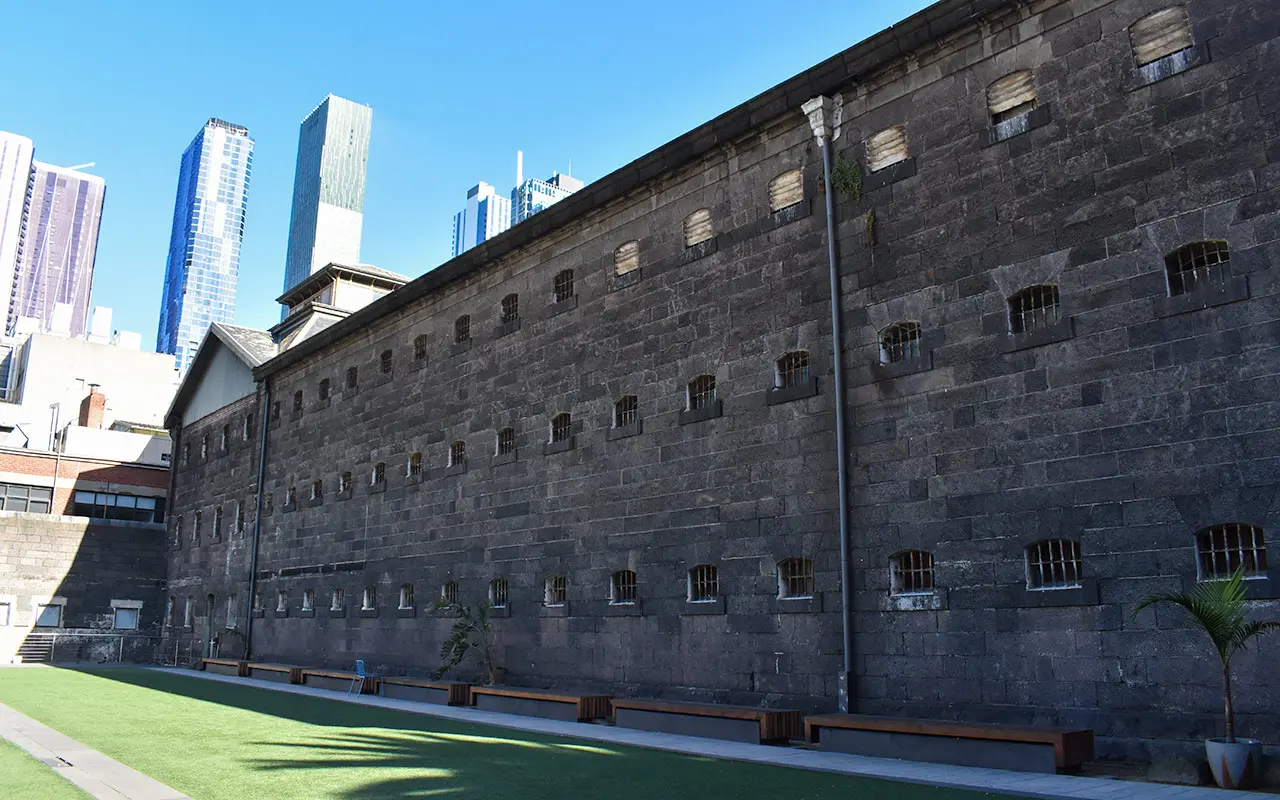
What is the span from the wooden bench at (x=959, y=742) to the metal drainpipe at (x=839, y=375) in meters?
1.12

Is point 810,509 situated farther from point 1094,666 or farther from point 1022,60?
point 1022,60

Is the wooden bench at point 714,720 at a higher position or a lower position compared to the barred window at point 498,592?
lower

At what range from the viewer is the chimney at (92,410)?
51.9 meters

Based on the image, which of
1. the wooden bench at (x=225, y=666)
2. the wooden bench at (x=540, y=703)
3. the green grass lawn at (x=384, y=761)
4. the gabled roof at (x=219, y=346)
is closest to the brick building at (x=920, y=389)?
the wooden bench at (x=540, y=703)

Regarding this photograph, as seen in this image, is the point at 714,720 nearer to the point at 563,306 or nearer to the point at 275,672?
the point at 563,306

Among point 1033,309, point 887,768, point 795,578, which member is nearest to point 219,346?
point 795,578

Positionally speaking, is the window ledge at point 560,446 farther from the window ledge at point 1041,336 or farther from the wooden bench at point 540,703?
the window ledge at point 1041,336

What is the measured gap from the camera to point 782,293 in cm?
1677

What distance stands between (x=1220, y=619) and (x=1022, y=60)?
8.18 metres

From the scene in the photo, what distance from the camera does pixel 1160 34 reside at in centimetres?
1282

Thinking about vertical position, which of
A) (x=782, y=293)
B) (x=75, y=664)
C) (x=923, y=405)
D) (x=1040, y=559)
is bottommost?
(x=75, y=664)

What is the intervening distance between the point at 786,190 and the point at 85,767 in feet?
43.4

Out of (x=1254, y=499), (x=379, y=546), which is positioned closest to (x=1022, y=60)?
(x=1254, y=499)

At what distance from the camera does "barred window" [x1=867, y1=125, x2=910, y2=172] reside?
1554cm
